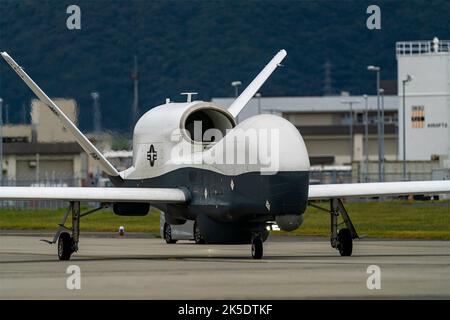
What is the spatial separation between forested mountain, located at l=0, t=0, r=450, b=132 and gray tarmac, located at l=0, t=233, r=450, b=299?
4.35 metres

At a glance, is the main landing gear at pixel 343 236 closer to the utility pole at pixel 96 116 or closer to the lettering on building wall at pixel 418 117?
the utility pole at pixel 96 116

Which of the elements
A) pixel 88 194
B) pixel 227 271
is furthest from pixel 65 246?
pixel 227 271

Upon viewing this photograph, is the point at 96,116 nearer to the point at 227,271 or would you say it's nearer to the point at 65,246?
the point at 65,246

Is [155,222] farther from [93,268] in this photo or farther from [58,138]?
[93,268]

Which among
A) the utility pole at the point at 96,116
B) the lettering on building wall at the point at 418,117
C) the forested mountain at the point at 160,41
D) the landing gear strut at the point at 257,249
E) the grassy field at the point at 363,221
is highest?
the lettering on building wall at the point at 418,117

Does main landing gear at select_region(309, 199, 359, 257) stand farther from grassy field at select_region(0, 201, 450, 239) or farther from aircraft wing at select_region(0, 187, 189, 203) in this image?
grassy field at select_region(0, 201, 450, 239)

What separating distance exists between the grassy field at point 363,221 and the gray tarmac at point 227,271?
595 cm

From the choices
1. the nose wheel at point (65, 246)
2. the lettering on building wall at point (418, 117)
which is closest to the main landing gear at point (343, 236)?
the nose wheel at point (65, 246)

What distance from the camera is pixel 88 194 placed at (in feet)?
108

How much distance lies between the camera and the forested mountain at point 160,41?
3888 cm

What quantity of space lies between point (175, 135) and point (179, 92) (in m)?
4.74

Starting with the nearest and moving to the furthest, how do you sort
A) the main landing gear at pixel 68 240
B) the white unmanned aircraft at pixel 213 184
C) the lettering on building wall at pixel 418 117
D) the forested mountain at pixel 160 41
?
the white unmanned aircraft at pixel 213 184, the main landing gear at pixel 68 240, the forested mountain at pixel 160 41, the lettering on building wall at pixel 418 117

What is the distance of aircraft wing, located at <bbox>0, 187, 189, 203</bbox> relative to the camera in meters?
32.4

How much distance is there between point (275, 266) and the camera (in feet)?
93.6
